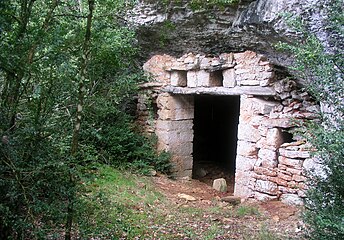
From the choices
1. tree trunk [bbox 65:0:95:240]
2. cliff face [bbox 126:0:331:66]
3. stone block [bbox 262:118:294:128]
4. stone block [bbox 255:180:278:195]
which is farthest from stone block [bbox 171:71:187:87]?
tree trunk [bbox 65:0:95:240]

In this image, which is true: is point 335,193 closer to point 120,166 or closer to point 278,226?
point 278,226

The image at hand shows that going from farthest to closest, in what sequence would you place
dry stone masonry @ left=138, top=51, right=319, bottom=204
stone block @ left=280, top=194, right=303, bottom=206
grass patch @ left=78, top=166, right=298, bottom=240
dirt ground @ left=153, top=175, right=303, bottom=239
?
dry stone masonry @ left=138, top=51, right=319, bottom=204
stone block @ left=280, top=194, right=303, bottom=206
dirt ground @ left=153, top=175, right=303, bottom=239
grass patch @ left=78, top=166, right=298, bottom=240

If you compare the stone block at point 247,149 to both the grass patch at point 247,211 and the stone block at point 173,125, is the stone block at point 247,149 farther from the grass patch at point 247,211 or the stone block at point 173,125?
the stone block at point 173,125

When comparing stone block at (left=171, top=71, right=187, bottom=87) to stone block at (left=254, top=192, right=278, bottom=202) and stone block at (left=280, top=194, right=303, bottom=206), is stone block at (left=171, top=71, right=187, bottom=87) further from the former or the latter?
stone block at (left=280, top=194, right=303, bottom=206)

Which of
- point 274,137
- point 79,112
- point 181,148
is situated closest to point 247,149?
point 274,137

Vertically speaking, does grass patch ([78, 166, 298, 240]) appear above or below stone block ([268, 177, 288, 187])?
below

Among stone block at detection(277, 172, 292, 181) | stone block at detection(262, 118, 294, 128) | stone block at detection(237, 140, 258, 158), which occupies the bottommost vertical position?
stone block at detection(277, 172, 292, 181)

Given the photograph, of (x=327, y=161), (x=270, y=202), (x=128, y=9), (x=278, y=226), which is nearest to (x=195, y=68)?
(x=128, y=9)

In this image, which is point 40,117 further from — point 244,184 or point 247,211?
point 244,184

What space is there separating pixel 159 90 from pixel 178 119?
0.70 metres

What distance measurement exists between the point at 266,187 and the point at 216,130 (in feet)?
16.3

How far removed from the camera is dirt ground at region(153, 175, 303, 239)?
17.3ft

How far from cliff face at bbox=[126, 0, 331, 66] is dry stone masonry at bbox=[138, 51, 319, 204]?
0.21 m

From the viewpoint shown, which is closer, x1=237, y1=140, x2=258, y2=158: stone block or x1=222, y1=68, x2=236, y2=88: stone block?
x1=237, y1=140, x2=258, y2=158: stone block
